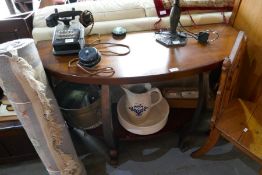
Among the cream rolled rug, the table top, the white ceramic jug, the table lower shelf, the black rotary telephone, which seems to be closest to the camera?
the cream rolled rug

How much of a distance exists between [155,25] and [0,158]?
1277 millimetres

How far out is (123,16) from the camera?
1.29 meters

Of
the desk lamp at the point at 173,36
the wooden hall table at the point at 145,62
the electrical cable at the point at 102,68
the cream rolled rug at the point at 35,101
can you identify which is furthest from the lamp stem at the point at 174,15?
the cream rolled rug at the point at 35,101

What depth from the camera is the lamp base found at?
110 centimetres

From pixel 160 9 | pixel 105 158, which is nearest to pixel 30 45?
pixel 160 9

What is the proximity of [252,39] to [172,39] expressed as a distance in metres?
0.45

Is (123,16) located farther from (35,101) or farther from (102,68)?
(35,101)

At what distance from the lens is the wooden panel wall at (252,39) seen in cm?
112

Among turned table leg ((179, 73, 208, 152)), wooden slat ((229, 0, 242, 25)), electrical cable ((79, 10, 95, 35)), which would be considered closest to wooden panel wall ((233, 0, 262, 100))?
wooden slat ((229, 0, 242, 25))

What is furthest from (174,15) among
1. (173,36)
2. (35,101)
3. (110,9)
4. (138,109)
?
(35,101)

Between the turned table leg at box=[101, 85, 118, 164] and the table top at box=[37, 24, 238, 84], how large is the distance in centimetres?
11

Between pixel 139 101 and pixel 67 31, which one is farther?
pixel 139 101

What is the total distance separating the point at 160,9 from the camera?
127cm

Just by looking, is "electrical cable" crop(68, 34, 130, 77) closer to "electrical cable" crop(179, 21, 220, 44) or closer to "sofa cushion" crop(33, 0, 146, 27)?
"sofa cushion" crop(33, 0, 146, 27)
